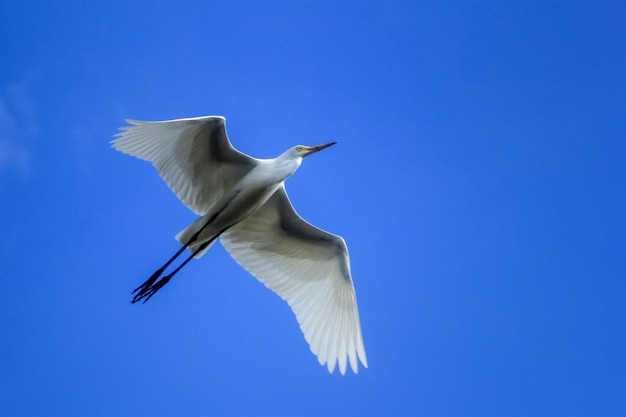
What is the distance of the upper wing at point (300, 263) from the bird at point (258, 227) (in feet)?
0.05

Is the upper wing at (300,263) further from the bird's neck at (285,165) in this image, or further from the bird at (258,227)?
the bird's neck at (285,165)

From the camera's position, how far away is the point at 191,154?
14.7 meters

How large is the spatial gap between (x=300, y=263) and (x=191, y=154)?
2483 mm

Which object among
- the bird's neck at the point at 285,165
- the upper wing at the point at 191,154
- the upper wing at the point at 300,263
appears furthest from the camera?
the upper wing at the point at 300,263

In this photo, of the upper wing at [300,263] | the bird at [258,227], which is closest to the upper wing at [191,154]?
the bird at [258,227]

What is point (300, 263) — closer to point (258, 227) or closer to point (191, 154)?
point (258, 227)

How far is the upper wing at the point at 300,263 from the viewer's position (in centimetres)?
1489

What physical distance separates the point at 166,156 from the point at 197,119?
90 centimetres

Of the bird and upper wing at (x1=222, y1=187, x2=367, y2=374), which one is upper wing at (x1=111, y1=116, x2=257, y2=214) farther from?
upper wing at (x1=222, y1=187, x2=367, y2=374)

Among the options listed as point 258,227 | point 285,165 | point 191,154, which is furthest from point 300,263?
point 191,154

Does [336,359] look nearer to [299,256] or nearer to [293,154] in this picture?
[299,256]

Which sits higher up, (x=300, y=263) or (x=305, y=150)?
(x=305, y=150)

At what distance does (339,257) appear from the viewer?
15164 mm

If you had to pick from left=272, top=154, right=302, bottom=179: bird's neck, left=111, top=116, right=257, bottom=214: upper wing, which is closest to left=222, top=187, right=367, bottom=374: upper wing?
left=272, top=154, right=302, bottom=179: bird's neck
